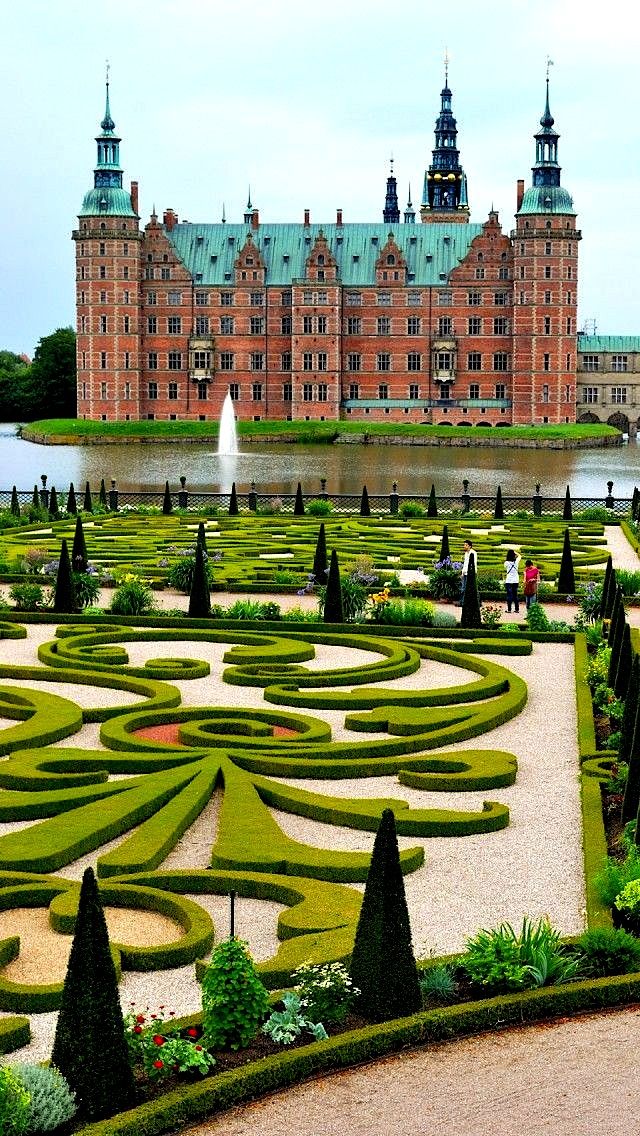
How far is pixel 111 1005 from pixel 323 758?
592cm

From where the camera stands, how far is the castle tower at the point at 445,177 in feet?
398

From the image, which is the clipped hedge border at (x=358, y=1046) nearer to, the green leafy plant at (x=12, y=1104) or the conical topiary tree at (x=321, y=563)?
the green leafy plant at (x=12, y=1104)

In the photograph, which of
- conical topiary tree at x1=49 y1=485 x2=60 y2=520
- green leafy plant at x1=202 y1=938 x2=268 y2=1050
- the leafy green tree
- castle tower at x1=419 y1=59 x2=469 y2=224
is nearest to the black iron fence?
conical topiary tree at x1=49 y1=485 x2=60 y2=520

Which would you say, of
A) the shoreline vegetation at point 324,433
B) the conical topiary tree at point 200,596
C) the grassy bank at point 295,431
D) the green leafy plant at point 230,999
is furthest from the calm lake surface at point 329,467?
the green leafy plant at point 230,999

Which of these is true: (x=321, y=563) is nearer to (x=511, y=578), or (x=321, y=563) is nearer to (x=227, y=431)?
(x=511, y=578)

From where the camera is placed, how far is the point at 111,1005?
6.45 meters

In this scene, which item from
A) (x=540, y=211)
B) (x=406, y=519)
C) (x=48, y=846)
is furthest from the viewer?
(x=540, y=211)

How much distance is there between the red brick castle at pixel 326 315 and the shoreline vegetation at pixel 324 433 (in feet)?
16.5

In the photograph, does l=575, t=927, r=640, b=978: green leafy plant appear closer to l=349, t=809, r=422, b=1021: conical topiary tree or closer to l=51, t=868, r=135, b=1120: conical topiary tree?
l=349, t=809, r=422, b=1021: conical topiary tree

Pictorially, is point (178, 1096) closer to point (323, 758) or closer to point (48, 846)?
point (48, 846)

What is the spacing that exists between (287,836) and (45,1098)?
408 centimetres

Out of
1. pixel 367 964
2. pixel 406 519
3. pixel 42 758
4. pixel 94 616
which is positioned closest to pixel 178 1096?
pixel 367 964

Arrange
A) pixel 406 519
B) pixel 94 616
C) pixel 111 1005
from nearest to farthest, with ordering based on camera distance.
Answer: pixel 111 1005 < pixel 94 616 < pixel 406 519

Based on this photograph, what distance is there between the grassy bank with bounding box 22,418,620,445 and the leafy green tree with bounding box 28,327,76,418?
11.9 metres
